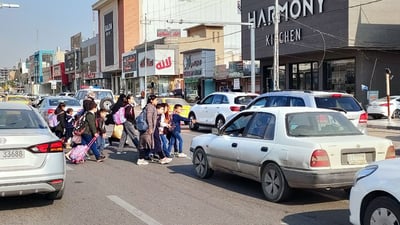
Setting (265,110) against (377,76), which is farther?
(377,76)

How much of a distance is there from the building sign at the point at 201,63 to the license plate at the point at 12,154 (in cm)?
4598

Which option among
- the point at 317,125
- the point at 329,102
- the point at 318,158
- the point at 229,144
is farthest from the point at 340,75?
the point at 318,158

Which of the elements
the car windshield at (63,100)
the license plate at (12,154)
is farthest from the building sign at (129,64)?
the license plate at (12,154)

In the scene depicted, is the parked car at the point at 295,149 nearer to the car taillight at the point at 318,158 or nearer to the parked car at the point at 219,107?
the car taillight at the point at 318,158

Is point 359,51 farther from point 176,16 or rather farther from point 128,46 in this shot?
point 176,16

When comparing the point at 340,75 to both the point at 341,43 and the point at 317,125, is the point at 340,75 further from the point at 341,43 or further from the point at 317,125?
the point at 317,125

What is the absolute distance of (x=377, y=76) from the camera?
32062 mm

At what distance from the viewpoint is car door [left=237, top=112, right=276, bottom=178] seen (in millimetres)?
7989

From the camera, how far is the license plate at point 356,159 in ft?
24.1

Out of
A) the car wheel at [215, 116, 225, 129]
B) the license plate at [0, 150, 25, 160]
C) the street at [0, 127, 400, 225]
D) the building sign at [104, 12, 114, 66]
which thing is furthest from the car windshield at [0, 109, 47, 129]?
the building sign at [104, 12, 114, 66]

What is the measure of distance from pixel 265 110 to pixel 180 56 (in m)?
60.0

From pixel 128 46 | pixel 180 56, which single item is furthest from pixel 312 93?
pixel 128 46

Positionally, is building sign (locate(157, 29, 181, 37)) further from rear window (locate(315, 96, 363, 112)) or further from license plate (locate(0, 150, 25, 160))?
license plate (locate(0, 150, 25, 160))

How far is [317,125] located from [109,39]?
86.6 metres
